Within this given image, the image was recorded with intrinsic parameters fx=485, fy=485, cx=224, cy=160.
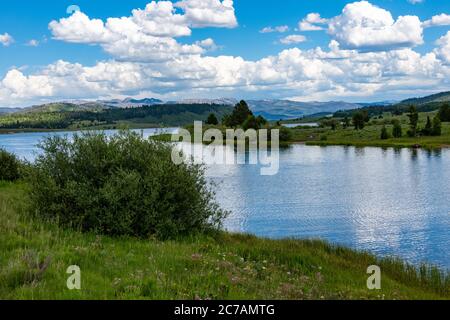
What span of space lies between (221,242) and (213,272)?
24.1ft

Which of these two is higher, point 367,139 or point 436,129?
point 436,129

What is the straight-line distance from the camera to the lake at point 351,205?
3412cm

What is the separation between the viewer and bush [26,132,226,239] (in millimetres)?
17703

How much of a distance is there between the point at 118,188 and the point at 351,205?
34.9 meters

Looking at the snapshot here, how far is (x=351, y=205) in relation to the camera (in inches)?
1903

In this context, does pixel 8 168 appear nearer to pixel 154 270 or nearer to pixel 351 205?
pixel 154 270

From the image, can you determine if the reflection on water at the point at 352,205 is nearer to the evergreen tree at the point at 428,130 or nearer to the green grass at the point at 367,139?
the green grass at the point at 367,139

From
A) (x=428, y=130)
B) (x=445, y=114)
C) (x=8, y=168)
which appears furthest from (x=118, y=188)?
(x=445, y=114)

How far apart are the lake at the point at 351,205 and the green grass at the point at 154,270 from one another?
7.18 m

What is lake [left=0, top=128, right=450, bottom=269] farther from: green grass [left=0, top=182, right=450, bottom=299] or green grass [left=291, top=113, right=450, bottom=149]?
green grass [left=291, top=113, right=450, bottom=149]

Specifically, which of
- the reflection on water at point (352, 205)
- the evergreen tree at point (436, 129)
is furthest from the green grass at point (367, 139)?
the reflection on water at point (352, 205)

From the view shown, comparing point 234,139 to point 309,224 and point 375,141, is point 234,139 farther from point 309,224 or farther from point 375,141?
point 309,224

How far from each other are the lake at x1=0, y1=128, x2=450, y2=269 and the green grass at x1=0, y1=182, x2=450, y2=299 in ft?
23.6

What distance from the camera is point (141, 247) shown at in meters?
15.2
